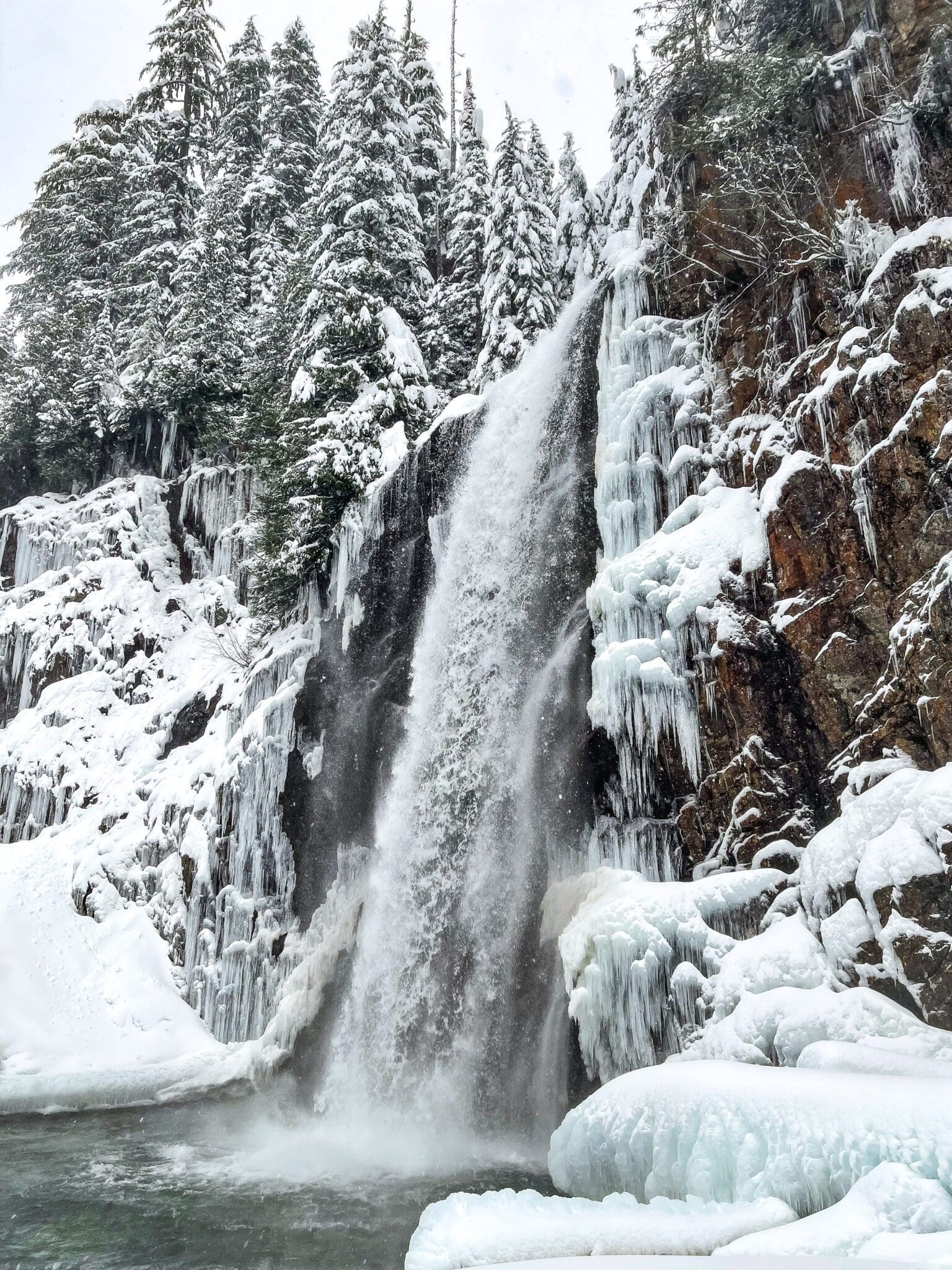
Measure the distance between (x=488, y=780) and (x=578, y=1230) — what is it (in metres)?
5.91

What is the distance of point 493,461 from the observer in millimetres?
11555

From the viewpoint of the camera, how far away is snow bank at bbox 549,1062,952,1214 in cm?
387

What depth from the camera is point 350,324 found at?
586 inches

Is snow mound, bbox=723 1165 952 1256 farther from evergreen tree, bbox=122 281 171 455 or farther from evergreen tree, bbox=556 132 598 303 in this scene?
evergreen tree, bbox=122 281 171 455

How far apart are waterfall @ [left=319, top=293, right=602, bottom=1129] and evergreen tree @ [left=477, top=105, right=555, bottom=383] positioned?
4.81 m

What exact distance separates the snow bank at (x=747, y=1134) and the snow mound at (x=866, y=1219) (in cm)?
13

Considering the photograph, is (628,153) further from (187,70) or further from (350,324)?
(187,70)

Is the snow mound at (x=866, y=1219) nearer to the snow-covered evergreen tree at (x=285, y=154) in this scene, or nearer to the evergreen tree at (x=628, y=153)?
the evergreen tree at (x=628, y=153)

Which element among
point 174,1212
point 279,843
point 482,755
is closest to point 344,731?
point 279,843

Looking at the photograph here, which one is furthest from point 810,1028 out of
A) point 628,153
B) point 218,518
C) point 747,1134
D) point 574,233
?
point 574,233

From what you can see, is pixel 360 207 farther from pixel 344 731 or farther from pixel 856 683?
pixel 856 683

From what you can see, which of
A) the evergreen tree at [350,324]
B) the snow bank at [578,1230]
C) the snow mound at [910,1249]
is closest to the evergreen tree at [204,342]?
the evergreen tree at [350,324]

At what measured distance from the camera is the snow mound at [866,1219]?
11.2 ft

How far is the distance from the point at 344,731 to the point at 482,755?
283cm
